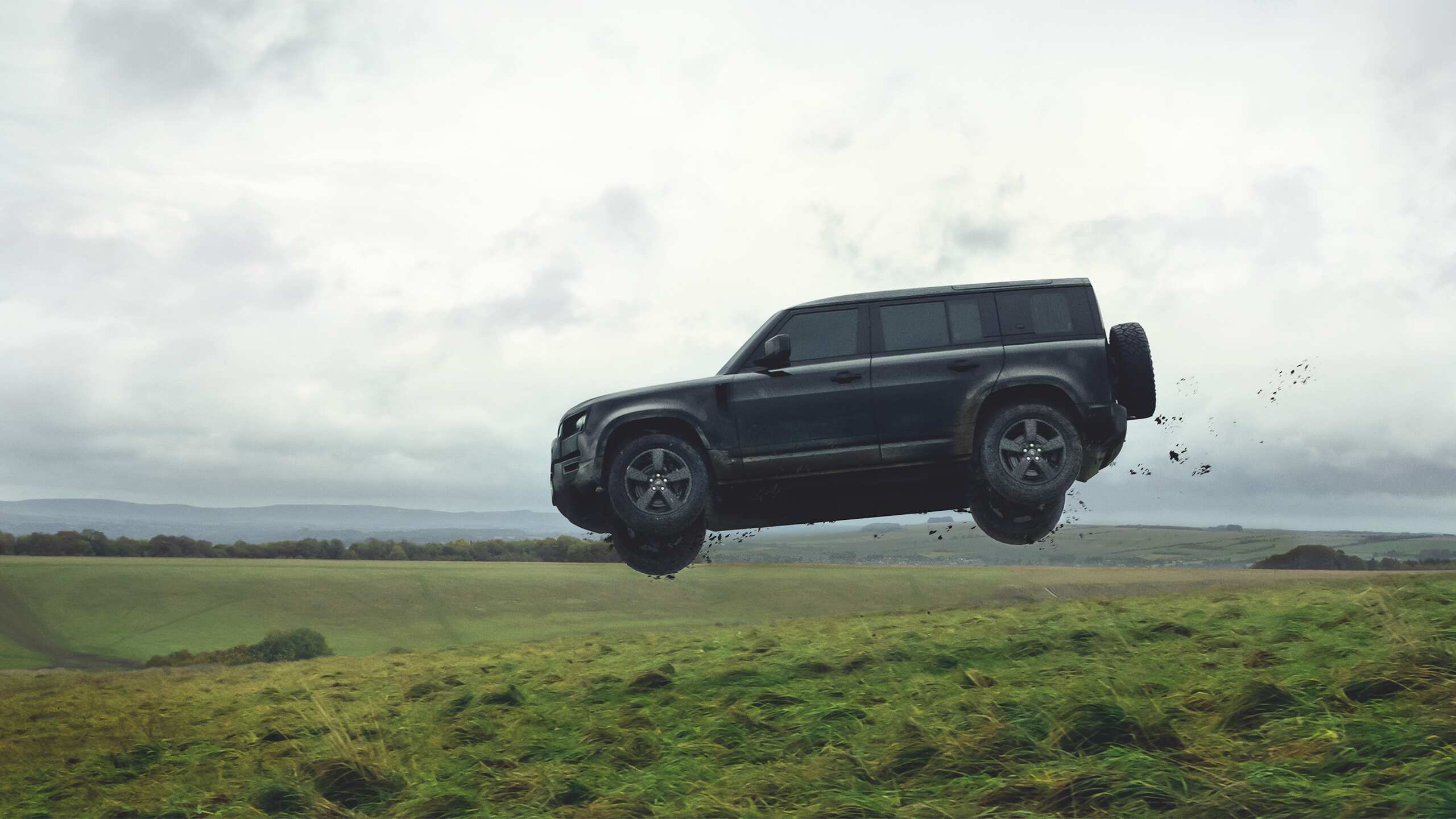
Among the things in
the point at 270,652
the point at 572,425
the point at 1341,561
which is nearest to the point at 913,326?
the point at 572,425

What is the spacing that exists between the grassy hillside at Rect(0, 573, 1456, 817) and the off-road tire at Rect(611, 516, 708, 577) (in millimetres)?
2326

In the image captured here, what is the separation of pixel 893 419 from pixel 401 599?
118242 mm

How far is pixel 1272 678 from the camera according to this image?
10.6 metres

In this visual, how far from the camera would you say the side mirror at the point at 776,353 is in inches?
354

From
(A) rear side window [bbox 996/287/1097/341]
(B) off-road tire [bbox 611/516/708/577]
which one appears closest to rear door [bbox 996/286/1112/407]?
(A) rear side window [bbox 996/287/1097/341]

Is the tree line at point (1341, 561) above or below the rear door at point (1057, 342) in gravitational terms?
below

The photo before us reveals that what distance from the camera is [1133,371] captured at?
9.63 meters

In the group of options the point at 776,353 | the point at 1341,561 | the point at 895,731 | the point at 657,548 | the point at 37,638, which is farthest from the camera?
the point at 37,638

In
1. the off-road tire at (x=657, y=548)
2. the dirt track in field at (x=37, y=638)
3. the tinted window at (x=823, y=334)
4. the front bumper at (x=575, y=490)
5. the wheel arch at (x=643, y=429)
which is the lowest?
the dirt track in field at (x=37, y=638)

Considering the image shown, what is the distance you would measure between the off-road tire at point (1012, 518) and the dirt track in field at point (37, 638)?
108 m

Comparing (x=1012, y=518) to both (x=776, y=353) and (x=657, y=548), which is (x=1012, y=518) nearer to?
(x=776, y=353)

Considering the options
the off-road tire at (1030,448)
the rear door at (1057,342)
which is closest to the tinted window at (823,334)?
the rear door at (1057,342)

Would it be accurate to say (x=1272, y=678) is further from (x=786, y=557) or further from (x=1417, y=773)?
(x=786, y=557)

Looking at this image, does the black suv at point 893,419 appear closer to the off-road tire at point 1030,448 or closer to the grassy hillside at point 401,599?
the off-road tire at point 1030,448
